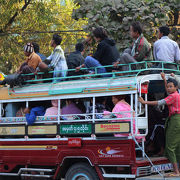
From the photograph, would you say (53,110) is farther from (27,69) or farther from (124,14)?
(124,14)

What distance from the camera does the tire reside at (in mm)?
6917

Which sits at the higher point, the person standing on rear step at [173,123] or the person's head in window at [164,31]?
the person's head in window at [164,31]

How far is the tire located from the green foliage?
13.9 feet

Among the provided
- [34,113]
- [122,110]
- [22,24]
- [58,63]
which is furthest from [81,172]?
[22,24]

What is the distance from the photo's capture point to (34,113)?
7824mm

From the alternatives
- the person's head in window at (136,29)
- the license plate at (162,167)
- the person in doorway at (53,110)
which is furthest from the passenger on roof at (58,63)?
the license plate at (162,167)

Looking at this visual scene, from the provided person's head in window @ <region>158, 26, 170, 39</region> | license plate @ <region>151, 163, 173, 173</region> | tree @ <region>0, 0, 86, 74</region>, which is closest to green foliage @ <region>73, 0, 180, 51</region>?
person's head in window @ <region>158, 26, 170, 39</region>

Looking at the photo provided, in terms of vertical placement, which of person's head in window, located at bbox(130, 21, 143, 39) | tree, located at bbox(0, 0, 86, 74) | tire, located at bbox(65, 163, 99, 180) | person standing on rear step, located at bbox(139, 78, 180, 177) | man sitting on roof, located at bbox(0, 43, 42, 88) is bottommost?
tire, located at bbox(65, 163, 99, 180)

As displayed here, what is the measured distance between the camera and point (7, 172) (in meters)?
8.09

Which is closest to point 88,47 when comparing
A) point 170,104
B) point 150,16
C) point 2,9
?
point 150,16

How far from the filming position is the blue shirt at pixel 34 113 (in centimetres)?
770

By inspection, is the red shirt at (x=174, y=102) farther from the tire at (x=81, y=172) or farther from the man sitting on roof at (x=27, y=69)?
the man sitting on roof at (x=27, y=69)

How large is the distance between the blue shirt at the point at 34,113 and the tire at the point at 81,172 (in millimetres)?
1250

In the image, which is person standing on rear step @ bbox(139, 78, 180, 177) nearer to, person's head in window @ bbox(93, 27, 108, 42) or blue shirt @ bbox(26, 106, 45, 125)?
person's head in window @ bbox(93, 27, 108, 42)
